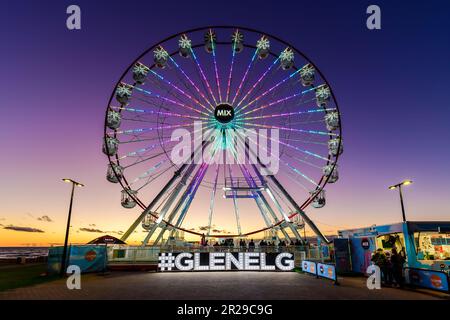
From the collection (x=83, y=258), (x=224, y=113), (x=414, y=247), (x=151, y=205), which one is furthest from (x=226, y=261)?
(x=224, y=113)

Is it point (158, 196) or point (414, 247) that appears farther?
point (158, 196)

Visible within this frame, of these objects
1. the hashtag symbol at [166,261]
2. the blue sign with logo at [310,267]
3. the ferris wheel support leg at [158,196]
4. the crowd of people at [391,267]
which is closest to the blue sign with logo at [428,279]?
the crowd of people at [391,267]

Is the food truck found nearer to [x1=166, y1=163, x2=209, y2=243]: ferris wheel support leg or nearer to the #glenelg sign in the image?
the #glenelg sign

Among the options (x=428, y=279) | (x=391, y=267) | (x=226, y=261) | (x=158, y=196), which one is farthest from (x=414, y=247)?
(x=158, y=196)

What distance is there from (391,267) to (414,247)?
1.75m

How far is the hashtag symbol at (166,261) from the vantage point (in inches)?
734

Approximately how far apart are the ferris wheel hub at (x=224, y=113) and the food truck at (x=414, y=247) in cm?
1248

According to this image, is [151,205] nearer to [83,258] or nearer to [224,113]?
[83,258]

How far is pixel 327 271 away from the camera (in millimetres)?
14305

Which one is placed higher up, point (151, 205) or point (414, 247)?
point (151, 205)

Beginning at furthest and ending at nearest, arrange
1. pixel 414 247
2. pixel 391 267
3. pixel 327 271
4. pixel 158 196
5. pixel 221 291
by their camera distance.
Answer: pixel 158 196
pixel 327 271
pixel 414 247
pixel 391 267
pixel 221 291

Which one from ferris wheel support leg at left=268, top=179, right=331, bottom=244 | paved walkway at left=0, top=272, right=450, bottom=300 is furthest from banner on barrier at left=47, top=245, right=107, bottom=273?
ferris wheel support leg at left=268, top=179, right=331, bottom=244

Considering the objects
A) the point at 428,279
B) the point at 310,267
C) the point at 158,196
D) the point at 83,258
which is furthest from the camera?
the point at 158,196

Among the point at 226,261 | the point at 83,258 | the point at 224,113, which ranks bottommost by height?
the point at 226,261
